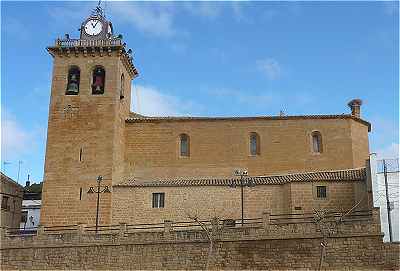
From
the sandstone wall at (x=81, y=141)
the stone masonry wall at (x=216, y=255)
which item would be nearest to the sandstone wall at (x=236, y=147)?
the sandstone wall at (x=81, y=141)

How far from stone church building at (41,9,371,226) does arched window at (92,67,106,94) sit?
6cm

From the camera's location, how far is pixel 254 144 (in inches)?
1253

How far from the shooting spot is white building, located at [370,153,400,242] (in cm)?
2258

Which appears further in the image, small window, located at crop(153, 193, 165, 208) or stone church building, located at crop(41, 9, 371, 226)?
small window, located at crop(153, 193, 165, 208)

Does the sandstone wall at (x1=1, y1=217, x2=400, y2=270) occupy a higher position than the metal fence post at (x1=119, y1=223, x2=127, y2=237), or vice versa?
the metal fence post at (x1=119, y1=223, x2=127, y2=237)

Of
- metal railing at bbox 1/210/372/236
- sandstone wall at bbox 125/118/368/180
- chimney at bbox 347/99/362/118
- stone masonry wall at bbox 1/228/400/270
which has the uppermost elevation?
chimney at bbox 347/99/362/118

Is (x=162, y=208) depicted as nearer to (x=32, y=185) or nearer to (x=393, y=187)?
(x=393, y=187)

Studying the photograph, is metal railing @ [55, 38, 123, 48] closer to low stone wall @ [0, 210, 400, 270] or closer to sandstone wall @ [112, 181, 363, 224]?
sandstone wall @ [112, 181, 363, 224]

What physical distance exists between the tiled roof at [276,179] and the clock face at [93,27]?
9.67 meters

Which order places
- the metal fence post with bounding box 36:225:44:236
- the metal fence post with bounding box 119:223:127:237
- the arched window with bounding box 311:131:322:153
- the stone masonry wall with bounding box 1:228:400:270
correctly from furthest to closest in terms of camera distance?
the arched window with bounding box 311:131:322:153 → the metal fence post with bounding box 36:225:44:236 → the metal fence post with bounding box 119:223:127:237 → the stone masonry wall with bounding box 1:228:400:270

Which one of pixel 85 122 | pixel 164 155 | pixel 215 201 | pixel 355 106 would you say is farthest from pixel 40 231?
pixel 355 106

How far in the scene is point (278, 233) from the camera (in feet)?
75.9

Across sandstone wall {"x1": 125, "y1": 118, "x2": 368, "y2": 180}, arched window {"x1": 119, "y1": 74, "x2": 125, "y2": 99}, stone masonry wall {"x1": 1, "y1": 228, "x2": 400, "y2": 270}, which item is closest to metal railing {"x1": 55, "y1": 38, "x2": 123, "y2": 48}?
arched window {"x1": 119, "y1": 74, "x2": 125, "y2": 99}

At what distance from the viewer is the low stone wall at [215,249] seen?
22234 mm
